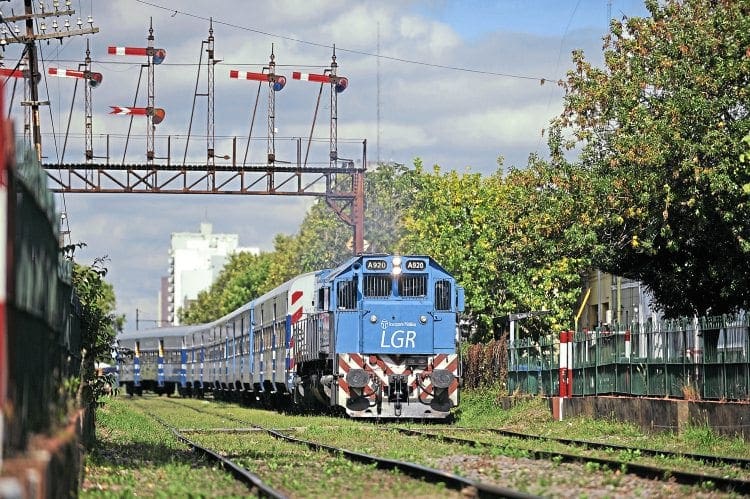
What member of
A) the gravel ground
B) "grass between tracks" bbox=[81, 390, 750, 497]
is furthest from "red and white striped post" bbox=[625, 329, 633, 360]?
the gravel ground

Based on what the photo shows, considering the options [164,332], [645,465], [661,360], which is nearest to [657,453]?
[645,465]

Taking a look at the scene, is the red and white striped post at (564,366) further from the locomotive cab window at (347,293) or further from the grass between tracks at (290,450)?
the locomotive cab window at (347,293)

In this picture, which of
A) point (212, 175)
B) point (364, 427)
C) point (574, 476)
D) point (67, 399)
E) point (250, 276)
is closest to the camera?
point (67, 399)

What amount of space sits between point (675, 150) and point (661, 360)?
663cm

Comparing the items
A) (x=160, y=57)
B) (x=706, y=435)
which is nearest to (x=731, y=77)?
(x=706, y=435)

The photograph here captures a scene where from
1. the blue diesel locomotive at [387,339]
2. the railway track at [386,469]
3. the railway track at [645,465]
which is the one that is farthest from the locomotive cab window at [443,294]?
the railway track at [386,469]

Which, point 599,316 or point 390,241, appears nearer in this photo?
point 390,241

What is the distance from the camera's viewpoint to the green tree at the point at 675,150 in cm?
2884

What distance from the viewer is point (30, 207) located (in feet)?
32.8

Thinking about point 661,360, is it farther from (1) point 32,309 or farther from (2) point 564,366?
(1) point 32,309

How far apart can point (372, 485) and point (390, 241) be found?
47061 mm

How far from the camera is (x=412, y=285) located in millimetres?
30391

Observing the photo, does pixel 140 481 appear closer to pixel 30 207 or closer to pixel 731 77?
pixel 30 207

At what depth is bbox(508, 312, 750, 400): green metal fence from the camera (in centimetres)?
2156
